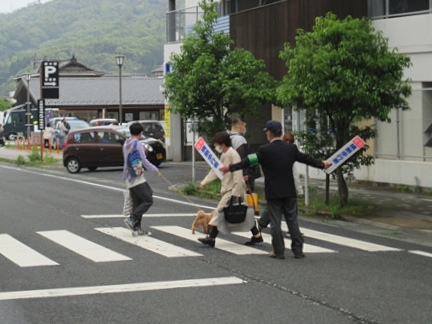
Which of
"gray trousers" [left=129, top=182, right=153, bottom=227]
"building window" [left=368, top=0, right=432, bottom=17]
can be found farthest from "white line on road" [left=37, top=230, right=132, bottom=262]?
"building window" [left=368, top=0, right=432, bottom=17]

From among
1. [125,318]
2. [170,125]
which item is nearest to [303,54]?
[125,318]

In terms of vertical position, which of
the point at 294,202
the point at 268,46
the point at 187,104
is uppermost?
the point at 268,46

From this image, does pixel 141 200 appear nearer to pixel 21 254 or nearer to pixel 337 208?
pixel 21 254

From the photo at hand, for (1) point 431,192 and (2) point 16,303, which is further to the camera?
(1) point 431,192

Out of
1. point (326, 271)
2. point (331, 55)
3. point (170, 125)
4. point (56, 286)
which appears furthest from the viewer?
point (170, 125)

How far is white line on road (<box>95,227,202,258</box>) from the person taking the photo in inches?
456

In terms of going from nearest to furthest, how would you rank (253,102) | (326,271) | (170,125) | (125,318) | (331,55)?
1. (125,318)
2. (326,271)
3. (331,55)
4. (253,102)
5. (170,125)

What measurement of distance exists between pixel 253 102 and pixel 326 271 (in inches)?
475

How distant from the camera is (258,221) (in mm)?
13148

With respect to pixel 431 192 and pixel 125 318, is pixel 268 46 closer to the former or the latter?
pixel 431 192

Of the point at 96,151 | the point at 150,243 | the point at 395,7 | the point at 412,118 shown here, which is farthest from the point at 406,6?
the point at 96,151

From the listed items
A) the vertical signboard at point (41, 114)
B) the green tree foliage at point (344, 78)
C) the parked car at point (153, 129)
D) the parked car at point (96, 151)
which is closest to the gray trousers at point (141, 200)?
the green tree foliage at point (344, 78)

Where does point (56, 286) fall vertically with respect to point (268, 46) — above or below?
below

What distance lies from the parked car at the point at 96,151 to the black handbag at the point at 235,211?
18784mm
